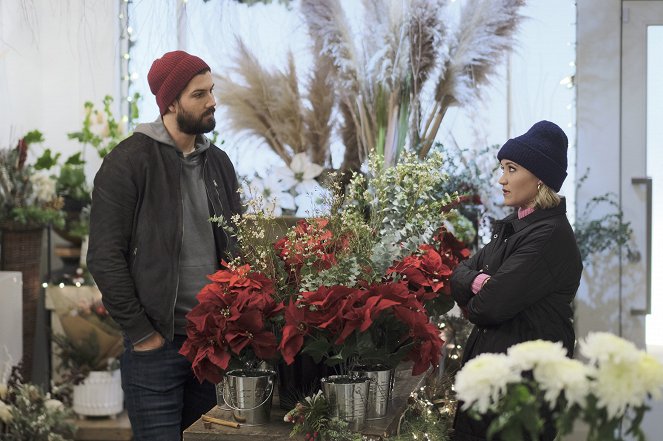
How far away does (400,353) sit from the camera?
1808 millimetres

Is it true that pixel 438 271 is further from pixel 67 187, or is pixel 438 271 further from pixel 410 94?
pixel 67 187

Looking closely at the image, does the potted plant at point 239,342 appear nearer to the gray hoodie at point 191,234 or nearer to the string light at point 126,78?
the gray hoodie at point 191,234

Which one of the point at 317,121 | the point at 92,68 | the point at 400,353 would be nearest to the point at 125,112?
the point at 92,68

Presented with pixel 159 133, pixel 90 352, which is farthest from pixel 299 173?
pixel 159 133

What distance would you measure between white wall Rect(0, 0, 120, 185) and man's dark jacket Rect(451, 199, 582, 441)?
201cm

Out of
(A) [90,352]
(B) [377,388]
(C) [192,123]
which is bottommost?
(A) [90,352]

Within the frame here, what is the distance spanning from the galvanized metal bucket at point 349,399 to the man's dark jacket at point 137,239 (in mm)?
752

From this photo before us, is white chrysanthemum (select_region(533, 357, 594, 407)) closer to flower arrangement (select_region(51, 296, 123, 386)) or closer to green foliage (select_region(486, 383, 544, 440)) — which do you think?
green foliage (select_region(486, 383, 544, 440))

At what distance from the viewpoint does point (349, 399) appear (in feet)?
5.64

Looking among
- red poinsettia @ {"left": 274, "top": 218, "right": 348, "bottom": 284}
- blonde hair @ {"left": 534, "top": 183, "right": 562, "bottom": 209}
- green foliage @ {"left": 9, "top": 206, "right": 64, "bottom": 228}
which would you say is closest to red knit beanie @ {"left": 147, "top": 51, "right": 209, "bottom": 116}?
red poinsettia @ {"left": 274, "top": 218, "right": 348, "bottom": 284}

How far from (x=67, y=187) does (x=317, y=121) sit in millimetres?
1209

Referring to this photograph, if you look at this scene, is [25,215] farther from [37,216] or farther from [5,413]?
[5,413]

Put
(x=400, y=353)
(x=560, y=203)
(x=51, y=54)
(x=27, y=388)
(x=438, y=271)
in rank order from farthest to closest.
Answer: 1. (x=51, y=54)
2. (x=27, y=388)
3. (x=560, y=203)
4. (x=438, y=271)
5. (x=400, y=353)

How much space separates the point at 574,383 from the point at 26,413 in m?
2.92
